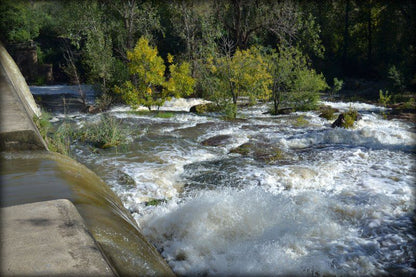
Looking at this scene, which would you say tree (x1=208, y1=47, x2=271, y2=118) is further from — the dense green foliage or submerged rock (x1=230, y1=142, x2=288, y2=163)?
submerged rock (x1=230, y1=142, x2=288, y2=163)

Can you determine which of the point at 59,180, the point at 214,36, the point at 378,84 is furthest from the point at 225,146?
the point at 378,84

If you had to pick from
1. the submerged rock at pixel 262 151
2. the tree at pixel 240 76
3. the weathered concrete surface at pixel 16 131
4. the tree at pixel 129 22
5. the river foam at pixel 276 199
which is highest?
the tree at pixel 129 22

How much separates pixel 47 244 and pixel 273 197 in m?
3.66

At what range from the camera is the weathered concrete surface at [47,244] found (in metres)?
2.11

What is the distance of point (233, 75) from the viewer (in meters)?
13.4

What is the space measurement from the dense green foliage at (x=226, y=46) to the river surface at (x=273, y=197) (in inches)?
169

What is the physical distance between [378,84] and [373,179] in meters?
17.4

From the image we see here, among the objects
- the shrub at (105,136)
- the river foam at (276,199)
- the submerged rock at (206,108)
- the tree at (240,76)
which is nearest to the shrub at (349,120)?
the river foam at (276,199)

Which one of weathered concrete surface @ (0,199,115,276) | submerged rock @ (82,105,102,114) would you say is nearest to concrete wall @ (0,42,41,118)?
weathered concrete surface @ (0,199,115,276)

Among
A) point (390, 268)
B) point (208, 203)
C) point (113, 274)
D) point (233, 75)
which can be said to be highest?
point (233, 75)

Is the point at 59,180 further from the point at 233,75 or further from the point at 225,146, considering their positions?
the point at 233,75

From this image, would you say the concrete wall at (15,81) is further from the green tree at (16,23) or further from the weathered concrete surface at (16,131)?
the green tree at (16,23)

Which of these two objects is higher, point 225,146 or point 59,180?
point 59,180

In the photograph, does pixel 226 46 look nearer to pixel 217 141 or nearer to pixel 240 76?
pixel 240 76
